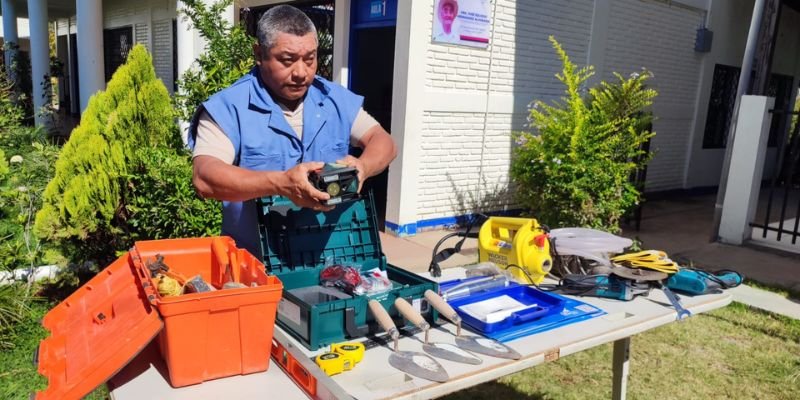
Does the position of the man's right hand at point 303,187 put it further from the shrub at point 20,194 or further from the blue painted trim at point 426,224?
the blue painted trim at point 426,224

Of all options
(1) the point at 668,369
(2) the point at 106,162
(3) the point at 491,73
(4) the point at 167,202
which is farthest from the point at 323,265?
(3) the point at 491,73

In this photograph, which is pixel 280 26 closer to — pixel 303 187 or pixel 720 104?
pixel 303 187

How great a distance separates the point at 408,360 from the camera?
1652 mm

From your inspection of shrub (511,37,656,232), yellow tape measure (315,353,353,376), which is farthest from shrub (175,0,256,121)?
yellow tape measure (315,353,353,376)

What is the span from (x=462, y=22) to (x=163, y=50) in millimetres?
7459

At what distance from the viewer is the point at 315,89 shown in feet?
7.38

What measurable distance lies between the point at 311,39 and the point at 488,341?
1156mm

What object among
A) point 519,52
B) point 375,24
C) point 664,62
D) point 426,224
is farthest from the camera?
point 664,62

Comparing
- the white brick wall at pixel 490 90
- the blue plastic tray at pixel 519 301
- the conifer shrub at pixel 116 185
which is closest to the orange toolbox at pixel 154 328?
the blue plastic tray at pixel 519 301

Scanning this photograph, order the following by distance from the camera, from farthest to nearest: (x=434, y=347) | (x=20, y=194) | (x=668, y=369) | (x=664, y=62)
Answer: (x=664, y=62), (x=20, y=194), (x=668, y=369), (x=434, y=347)

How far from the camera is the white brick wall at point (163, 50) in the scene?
1148 cm

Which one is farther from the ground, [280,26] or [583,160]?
[280,26]

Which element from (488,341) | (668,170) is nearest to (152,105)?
(488,341)

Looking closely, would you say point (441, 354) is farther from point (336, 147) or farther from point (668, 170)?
point (668, 170)
